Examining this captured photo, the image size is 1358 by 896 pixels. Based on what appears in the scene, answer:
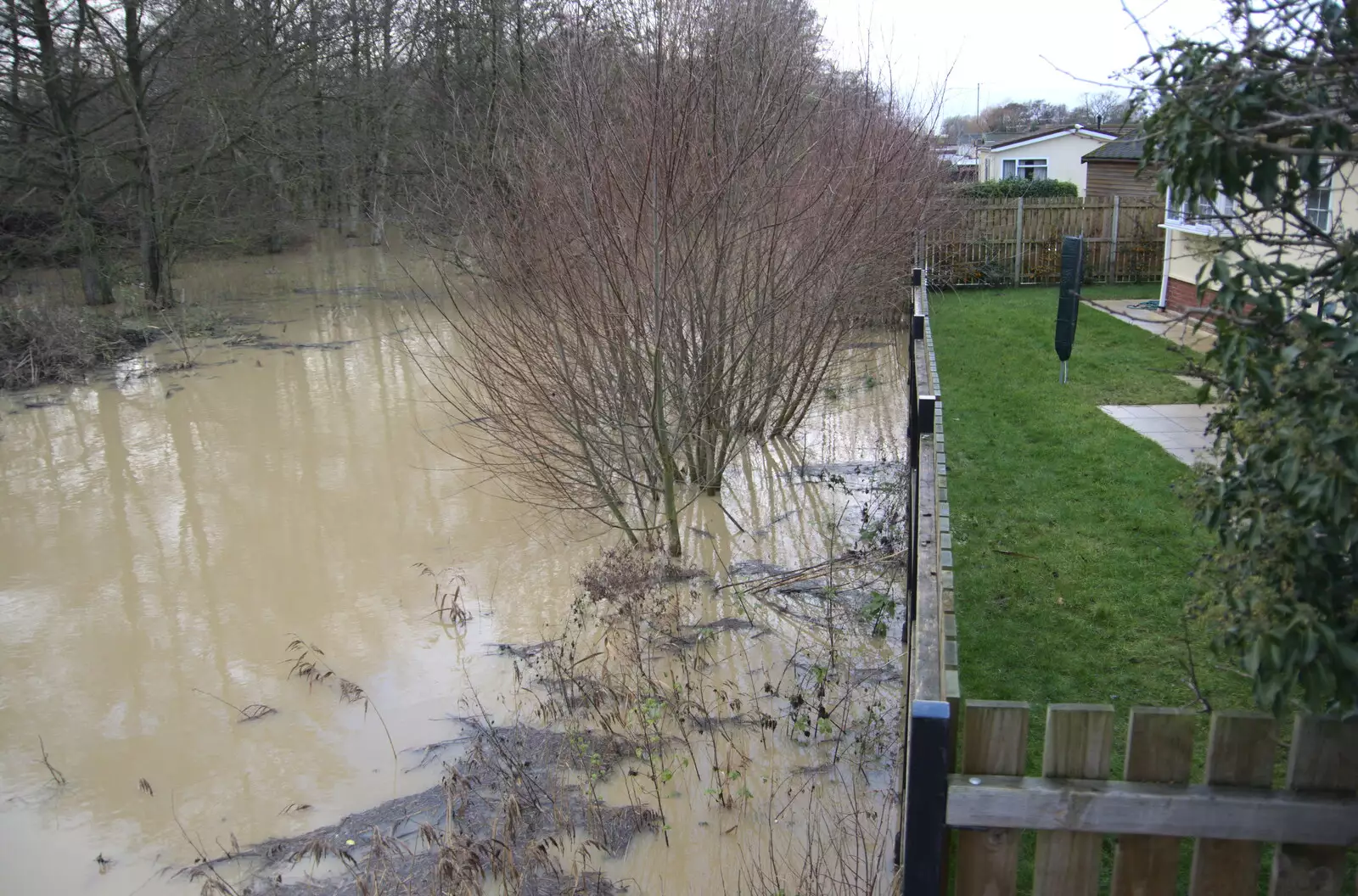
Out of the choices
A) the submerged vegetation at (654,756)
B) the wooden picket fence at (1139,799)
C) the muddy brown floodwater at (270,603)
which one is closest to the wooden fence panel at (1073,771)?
the wooden picket fence at (1139,799)

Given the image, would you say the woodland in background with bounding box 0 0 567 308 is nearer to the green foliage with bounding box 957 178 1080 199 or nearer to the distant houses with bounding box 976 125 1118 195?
the green foliage with bounding box 957 178 1080 199

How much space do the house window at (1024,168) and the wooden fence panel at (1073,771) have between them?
3729 centimetres

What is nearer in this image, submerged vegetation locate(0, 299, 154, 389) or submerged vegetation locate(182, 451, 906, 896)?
submerged vegetation locate(182, 451, 906, 896)

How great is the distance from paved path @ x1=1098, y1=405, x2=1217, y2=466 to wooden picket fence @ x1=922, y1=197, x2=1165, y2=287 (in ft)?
33.1

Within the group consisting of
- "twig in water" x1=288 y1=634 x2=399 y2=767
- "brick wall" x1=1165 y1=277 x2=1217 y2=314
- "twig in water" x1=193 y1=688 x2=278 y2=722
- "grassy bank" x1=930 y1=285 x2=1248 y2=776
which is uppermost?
"brick wall" x1=1165 y1=277 x2=1217 y2=314

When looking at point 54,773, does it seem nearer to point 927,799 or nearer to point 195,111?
point 927,799

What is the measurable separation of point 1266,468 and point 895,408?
36.9ft

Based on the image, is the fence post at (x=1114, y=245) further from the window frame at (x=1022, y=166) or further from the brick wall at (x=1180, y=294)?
the window frame at (x=1022, y=166)

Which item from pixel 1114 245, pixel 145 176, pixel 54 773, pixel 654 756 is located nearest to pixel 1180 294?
pixel 1114 245

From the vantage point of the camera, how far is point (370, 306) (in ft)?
84.7

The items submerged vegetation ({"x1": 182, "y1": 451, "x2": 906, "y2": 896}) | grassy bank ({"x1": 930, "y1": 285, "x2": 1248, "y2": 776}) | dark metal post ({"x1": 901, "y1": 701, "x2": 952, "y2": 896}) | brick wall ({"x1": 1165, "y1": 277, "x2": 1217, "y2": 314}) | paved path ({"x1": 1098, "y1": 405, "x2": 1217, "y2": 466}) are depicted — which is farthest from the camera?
brick wall ({"x1": 1165, "y1": 277, "x2": 1217, "y2": 314})

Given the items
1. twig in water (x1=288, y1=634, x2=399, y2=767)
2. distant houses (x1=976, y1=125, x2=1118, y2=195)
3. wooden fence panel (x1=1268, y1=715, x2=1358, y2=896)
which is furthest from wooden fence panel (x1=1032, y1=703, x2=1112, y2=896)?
distant houses (x1=976, y1=125, x2=1118, y2=195)

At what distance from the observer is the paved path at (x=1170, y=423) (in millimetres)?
9086

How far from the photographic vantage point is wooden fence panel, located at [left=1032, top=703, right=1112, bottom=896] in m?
2.70
